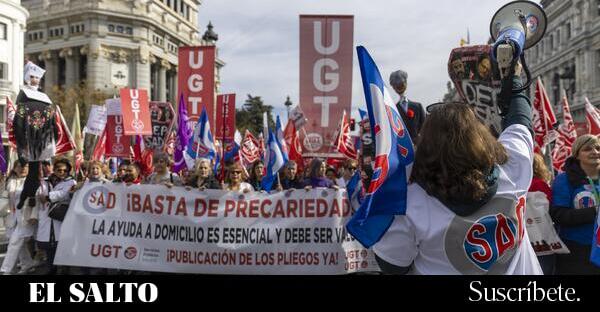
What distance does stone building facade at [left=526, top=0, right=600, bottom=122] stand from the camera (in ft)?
163

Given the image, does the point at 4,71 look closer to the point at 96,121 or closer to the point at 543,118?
the point at 96,121

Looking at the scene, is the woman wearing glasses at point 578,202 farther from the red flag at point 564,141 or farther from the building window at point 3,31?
the building window at point 3,31

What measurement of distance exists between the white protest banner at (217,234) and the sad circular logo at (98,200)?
0.03 meters

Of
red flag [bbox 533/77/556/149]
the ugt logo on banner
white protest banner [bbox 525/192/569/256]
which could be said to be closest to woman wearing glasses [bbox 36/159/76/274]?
the ugt logo on banner

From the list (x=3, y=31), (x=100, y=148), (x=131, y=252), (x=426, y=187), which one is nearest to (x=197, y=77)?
(x=100, y=148)

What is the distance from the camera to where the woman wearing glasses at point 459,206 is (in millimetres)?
2109

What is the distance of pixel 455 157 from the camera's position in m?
2.09

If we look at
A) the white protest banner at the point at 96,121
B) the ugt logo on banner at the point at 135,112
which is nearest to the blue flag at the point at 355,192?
the ugt logo on banner at the point at 135,112

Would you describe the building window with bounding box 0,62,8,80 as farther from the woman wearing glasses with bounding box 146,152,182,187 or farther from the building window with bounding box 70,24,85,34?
the woman wearing glasses with bounding box 146,152,182,187

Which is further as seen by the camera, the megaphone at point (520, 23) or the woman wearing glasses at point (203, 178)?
the woman wearing glasses at point (203, 178)

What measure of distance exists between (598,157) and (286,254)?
325cm

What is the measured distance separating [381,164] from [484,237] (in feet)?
1.77
